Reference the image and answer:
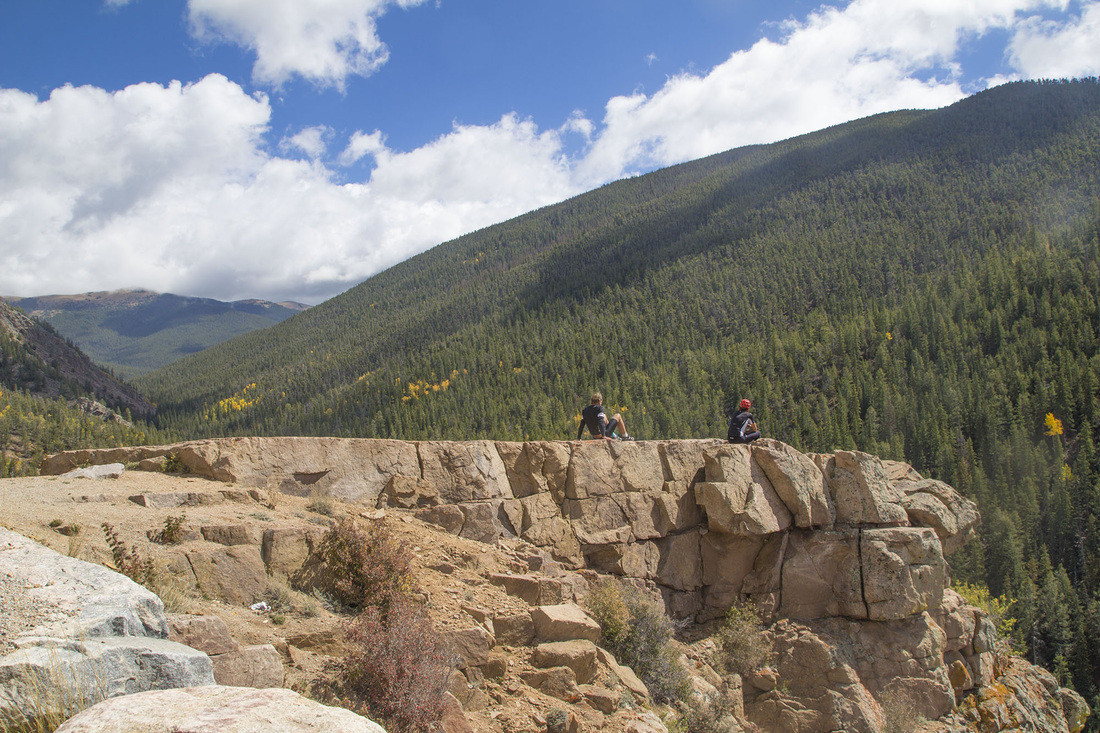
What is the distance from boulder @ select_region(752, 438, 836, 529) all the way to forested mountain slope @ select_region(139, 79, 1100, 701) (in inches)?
2115

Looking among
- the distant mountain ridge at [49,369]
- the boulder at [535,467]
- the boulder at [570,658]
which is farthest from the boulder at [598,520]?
the distant mountain ridge at [49,369]

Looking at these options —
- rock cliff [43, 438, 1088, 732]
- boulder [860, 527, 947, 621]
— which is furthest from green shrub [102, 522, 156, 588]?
boulder [860, 527, 947, 621]

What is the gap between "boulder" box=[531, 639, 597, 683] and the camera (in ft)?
34.4

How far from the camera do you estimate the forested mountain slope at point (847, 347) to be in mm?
77625

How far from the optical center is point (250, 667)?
7.44m

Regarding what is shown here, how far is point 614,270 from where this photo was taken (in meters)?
178

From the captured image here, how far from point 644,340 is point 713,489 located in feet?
384

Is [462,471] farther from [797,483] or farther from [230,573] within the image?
[797,483]

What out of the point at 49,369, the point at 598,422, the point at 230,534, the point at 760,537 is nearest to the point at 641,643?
the point at 760,537

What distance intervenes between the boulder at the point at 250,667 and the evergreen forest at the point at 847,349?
67.2 meters

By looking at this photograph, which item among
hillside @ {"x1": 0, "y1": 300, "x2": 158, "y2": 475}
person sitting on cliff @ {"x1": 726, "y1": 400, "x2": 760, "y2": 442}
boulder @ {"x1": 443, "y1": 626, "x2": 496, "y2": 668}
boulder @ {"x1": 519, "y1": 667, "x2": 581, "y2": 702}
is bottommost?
boulder @ {"x1": 519, "y1": 667, "x2": 581, "y2": 702}

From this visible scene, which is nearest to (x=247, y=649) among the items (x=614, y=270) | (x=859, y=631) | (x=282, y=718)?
(x=282, y=718)

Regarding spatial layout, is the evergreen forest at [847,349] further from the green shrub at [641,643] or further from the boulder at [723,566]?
the green shrub at [641,643]

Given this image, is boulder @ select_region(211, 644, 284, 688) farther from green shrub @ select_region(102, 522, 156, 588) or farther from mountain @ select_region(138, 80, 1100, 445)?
mountain @ select_region(138, 80, 1100, 445)
